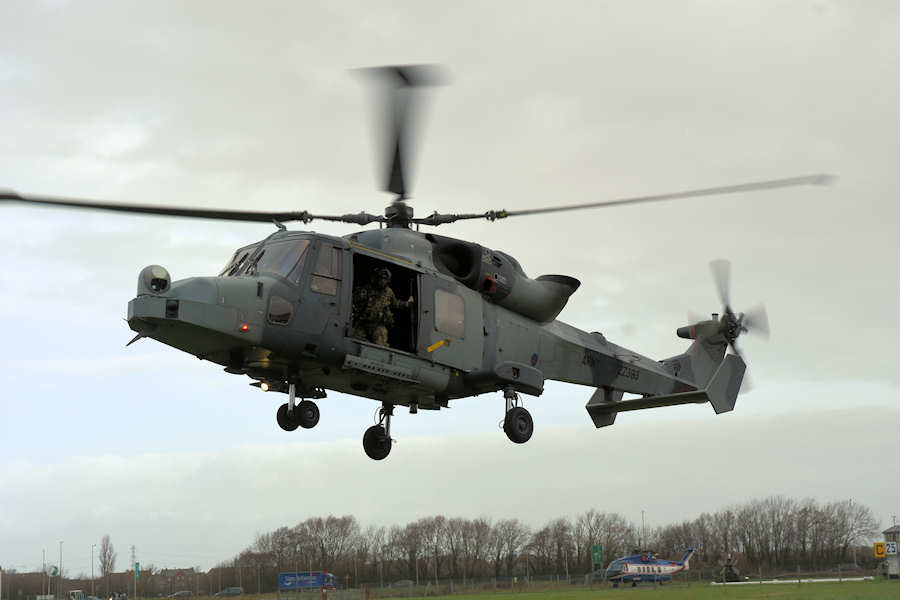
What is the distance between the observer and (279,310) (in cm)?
1562

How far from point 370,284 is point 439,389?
2523 mm

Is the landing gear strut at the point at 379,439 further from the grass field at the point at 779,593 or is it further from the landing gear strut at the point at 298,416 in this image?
the grass field at the point at 779,593

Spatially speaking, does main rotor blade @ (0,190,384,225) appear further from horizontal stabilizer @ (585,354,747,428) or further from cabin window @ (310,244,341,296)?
→ horizontal stabilizer @ (585,354,747,428)

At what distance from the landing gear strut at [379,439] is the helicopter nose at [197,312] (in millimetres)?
4889

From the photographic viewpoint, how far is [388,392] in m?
18.3

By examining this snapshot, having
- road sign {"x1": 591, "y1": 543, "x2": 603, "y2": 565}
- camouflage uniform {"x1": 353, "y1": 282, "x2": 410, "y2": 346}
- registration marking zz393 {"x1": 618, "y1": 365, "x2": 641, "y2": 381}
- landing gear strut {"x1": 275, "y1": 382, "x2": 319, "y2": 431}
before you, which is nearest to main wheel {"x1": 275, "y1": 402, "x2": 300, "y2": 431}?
landing gear strut {"x1": 275, "y1": 382, "x2": 319, "y2": 431}

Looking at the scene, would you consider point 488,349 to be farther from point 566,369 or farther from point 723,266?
point 723,266

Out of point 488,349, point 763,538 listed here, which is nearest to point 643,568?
point 763,538

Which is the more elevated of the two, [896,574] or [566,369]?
[566,369]

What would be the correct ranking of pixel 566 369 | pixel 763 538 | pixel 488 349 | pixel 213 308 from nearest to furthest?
pixel 213 308 → pixel 488 349 → pixel 566 369 → pixel 763 538

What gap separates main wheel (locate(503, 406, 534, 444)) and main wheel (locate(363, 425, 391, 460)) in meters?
2.58

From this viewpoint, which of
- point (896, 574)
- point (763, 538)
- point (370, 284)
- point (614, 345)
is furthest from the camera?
point (763, 538)

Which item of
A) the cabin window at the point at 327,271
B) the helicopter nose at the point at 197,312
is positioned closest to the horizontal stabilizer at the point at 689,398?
the cabin window at the point at 327,271

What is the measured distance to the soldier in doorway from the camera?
17.3 meters
